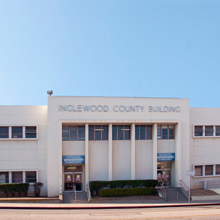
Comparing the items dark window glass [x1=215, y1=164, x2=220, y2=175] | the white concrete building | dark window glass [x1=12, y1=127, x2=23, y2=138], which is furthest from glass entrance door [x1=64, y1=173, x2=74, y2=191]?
dark window glass [x1=215, y1=164, x2=220, y2=175]

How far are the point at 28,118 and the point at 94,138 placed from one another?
20.0 ft

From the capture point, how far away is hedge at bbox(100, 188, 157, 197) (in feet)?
60.7

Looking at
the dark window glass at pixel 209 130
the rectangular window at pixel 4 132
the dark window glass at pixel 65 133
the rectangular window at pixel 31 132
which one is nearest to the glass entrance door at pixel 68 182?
the dark window glass at pixel 65 133

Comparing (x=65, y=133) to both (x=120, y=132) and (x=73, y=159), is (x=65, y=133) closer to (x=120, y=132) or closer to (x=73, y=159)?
(x=73, y=159)

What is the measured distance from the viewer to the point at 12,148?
20203 millimetres

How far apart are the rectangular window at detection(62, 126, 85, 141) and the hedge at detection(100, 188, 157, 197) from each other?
5.03m

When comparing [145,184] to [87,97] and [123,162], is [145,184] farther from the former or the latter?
[87,97]

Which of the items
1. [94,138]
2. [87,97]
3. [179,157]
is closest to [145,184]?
[179,157]

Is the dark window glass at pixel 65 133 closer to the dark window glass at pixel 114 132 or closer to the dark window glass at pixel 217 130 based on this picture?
the dark window glass at pixel 114 132

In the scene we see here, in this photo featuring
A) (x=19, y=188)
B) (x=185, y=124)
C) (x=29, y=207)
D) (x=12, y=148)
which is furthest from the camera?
(x=185, y=124)

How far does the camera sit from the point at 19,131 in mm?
20484

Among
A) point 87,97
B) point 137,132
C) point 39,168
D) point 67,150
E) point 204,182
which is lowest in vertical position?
point 204,182

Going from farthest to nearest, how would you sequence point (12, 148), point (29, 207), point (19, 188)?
point (12, 148), point (19, 188), point (29, 207)

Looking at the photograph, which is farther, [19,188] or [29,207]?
[19,188]
